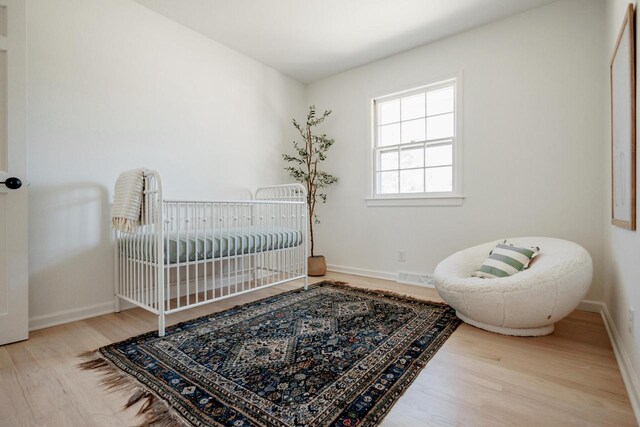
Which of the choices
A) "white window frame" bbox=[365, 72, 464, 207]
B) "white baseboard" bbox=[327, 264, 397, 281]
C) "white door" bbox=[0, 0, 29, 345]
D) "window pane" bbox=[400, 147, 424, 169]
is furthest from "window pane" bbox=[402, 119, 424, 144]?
"white door" bbox=[0, 0, 29, 345]

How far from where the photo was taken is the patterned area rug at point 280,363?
45.1 inches

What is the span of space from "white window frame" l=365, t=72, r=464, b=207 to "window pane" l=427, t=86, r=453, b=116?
0.06m

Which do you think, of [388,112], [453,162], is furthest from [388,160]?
[453,162]

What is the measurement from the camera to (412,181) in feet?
10.5

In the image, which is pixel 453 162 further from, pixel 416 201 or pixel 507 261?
pixel 507 261

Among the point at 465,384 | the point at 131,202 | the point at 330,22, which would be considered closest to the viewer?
the point at 465,384

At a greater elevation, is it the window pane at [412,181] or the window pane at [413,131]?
the window pane at [413,131]

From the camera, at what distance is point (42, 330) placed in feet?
6.37

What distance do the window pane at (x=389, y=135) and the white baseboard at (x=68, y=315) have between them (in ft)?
9.57

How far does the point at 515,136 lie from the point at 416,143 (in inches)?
34.3

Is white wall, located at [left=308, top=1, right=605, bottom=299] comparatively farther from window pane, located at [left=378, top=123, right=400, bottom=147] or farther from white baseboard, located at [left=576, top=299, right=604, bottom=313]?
window pane, located at [left=378, top=123, right=400, bottom=147]

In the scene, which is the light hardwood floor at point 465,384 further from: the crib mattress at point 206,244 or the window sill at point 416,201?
the window sill at point 416,201

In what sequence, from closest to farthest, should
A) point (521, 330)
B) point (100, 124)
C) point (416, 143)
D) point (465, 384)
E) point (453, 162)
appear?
1. point (465, 384)
2. point (521, 330)
3. point (100, 124)
4. point (453, 162)
5. point (416, 143)

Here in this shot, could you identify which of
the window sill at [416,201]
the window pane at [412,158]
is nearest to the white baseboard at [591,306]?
the window sill at [416,201]
